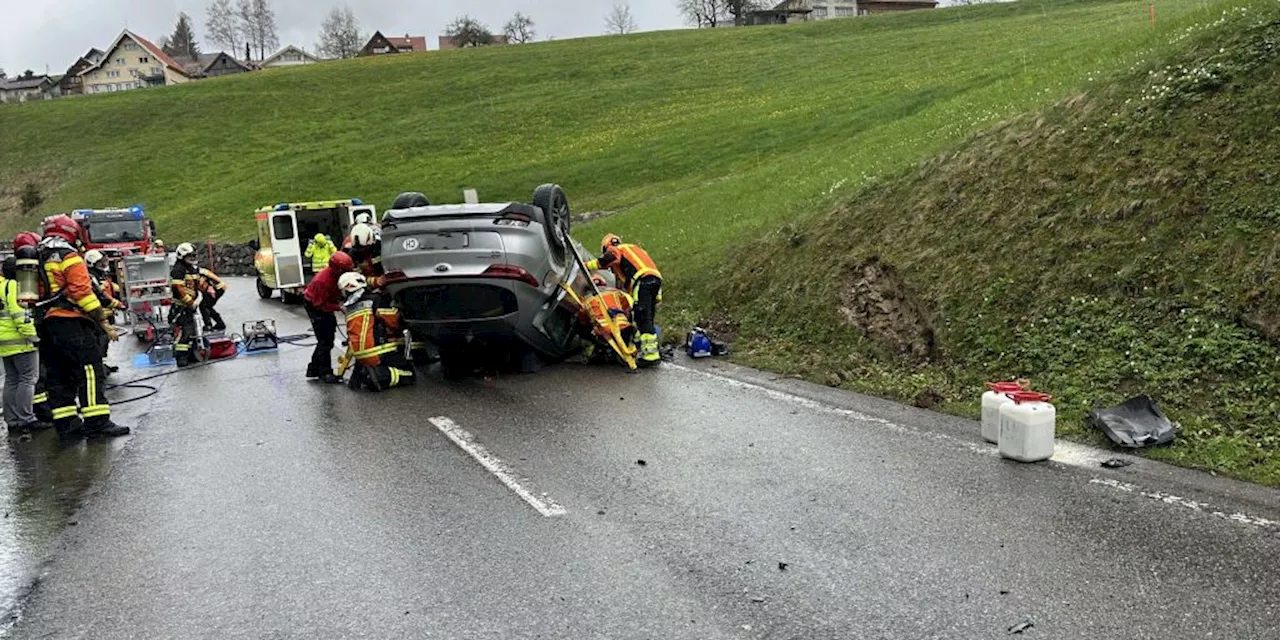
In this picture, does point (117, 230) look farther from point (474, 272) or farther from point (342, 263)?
point (474, 272)

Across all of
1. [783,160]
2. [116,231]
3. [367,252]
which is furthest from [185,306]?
[783,160]

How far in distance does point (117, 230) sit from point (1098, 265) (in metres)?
19.9

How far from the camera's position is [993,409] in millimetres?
6340

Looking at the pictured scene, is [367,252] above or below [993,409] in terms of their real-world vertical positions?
above

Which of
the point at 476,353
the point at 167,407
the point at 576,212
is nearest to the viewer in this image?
the point at 167,407

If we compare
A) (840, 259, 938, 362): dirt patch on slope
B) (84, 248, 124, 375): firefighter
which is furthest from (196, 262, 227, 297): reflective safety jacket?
(840, 259, 938, 362): dirt patch on slope

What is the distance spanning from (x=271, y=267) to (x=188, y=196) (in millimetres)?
28770

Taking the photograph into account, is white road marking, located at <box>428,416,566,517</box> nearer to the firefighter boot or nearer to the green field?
the firefighter boot

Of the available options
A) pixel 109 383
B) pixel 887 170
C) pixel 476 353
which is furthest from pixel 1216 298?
pixel 109 383

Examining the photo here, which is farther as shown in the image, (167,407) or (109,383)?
(109,383)

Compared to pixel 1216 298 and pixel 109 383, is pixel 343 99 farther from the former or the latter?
pixel 1216 298

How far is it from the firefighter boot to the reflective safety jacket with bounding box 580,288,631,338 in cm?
24

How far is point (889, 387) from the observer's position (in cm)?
817

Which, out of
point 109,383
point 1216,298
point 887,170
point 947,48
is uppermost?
point 947,48
